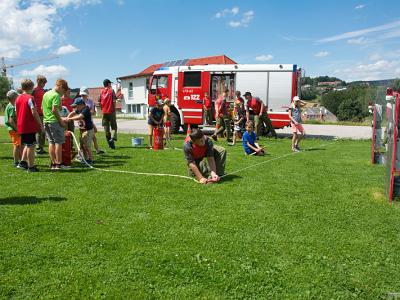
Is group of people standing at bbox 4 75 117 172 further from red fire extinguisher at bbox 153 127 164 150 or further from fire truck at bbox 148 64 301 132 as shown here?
fire truck at bbox 148 64 301 132

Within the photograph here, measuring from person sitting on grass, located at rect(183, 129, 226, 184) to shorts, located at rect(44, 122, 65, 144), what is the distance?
107 inches

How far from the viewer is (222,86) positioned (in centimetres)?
1675

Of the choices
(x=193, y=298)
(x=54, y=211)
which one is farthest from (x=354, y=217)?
(x=54, y=211)

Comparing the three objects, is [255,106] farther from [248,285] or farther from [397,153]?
[248,285]

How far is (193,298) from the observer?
3.19 m

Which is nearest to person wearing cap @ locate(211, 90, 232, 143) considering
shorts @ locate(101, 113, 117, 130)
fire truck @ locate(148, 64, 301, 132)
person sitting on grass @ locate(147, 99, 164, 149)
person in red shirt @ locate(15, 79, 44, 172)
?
fire truck @ locate(148, 64, 301, 132)

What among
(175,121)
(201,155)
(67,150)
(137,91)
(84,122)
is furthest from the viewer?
(137,91)

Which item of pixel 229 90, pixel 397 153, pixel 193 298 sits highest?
pixel 229 90

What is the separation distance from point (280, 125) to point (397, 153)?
10.1 metres

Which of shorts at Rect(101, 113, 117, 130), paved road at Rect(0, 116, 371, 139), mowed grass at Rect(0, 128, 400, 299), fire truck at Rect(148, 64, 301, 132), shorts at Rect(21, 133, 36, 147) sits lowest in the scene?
mowed grass at Rect(0, 128, 400, 299)

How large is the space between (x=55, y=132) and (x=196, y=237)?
4.69 metres

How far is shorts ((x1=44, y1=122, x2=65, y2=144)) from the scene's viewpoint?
25.8ft

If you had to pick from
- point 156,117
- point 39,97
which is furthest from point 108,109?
point 39,97

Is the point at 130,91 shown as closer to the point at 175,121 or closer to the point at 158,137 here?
the point at 175,121
